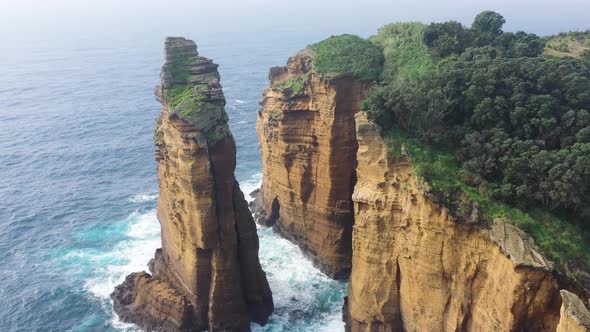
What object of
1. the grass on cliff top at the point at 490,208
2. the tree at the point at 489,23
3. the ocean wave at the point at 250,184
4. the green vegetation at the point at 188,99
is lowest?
the ocean wave at the point at 250,184

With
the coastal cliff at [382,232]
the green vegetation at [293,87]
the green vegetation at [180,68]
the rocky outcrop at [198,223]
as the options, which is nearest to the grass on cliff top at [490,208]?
the coastal cliff at [382,232]

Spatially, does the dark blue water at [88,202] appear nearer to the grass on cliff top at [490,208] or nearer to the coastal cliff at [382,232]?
the coastal cliff at [382,232]

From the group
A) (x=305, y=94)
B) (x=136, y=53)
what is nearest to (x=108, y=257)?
(x=305, y=94)

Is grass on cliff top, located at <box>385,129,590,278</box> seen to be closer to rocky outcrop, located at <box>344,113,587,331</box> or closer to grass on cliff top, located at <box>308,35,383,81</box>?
rocky outcrop, located at <box>344,113,587,331</box>

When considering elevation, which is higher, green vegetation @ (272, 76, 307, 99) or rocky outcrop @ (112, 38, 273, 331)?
green vegetation @ (272, 76, 307, 99)

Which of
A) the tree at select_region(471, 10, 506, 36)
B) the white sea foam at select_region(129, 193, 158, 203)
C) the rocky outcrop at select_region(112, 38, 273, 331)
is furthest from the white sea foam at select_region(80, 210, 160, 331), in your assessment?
the tree at select_region(471, 10, 506, 36)

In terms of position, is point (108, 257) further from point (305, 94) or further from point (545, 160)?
point (545, 160)

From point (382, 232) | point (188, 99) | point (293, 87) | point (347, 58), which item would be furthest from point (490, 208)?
point (293, 87)

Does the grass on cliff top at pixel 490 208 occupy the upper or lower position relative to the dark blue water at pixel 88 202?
upper
